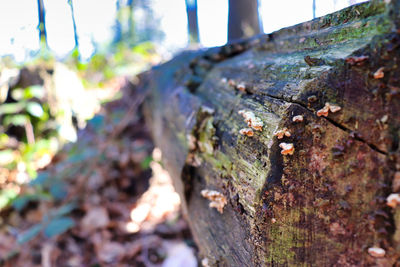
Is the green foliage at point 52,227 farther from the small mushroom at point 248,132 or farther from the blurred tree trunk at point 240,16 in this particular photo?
the blurred tree trunk at point 240,16

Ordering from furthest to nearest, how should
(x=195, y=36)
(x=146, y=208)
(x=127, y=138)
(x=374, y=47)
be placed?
(x=195, y=36), (x=127, y=138), (x=146, y=208), (x=374, y=47)

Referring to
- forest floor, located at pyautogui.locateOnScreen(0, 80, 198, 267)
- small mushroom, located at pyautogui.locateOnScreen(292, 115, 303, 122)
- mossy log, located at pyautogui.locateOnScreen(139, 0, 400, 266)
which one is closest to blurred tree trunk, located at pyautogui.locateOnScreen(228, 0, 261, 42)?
forest floor, located at pyautogui.locateOnScreen(0, 80, 198, 267)

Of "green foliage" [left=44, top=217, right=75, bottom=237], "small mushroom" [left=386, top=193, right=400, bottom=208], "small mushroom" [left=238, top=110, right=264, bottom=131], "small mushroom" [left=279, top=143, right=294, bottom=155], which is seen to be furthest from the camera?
"green foliage" [left=44, top=217, right=75, bottom=237]

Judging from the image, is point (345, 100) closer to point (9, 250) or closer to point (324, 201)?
point (324, 201)

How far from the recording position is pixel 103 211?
3248 millimetres

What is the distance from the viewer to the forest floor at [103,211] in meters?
2.69

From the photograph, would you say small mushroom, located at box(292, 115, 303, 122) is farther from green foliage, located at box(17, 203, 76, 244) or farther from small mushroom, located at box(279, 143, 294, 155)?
green foliage, located at box(17, 203, 76, 244)

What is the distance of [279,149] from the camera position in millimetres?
968

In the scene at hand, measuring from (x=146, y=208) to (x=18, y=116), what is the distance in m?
2.69

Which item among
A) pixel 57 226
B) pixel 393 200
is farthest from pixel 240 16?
pixel 393 200

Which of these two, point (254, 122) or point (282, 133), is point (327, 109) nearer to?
point (282, 133)

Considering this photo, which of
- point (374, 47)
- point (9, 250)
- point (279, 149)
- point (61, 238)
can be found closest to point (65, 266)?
point (61, 238)

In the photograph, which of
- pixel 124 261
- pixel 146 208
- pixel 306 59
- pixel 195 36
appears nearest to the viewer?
pixel 306 59

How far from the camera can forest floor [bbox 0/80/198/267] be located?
106 inches
